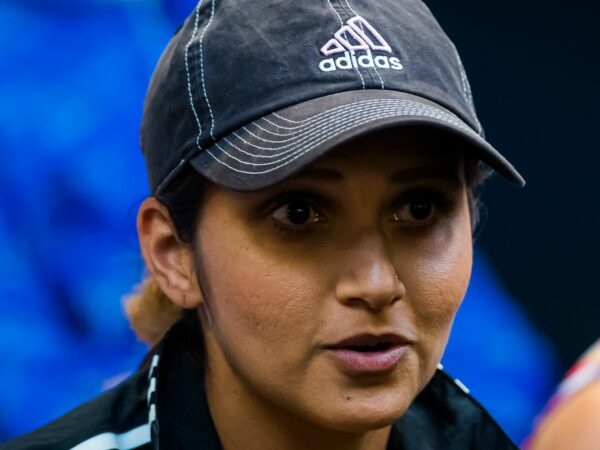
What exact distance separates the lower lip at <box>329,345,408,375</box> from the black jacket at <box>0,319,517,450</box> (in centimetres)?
45

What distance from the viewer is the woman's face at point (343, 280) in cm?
184

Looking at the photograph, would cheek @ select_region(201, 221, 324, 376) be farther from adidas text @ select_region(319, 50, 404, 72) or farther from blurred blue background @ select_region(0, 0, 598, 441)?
blurred blue background @ select_region(0, 0, 598, 441)

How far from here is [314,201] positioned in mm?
1885

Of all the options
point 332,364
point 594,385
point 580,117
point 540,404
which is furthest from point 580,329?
point 594,385

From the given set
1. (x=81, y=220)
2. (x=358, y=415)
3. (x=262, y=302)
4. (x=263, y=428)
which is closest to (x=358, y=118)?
(x=262, y=302)

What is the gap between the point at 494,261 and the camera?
3.88 meters

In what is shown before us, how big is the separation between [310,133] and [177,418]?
28.4 inches

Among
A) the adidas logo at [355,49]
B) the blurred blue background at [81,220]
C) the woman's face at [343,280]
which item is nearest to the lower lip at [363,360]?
the woman's face at [343,280]

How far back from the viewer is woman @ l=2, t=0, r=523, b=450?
184 centimetres

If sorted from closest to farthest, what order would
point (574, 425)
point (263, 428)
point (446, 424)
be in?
point (574, 425), point (263, 428), point (446, 424)

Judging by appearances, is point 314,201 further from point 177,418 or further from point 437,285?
point 177,418

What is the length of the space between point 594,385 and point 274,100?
820mm

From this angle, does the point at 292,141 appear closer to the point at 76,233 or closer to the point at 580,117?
the point at 76,233

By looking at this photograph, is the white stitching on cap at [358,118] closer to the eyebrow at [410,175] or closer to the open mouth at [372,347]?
the eyebrow at [410,175]
